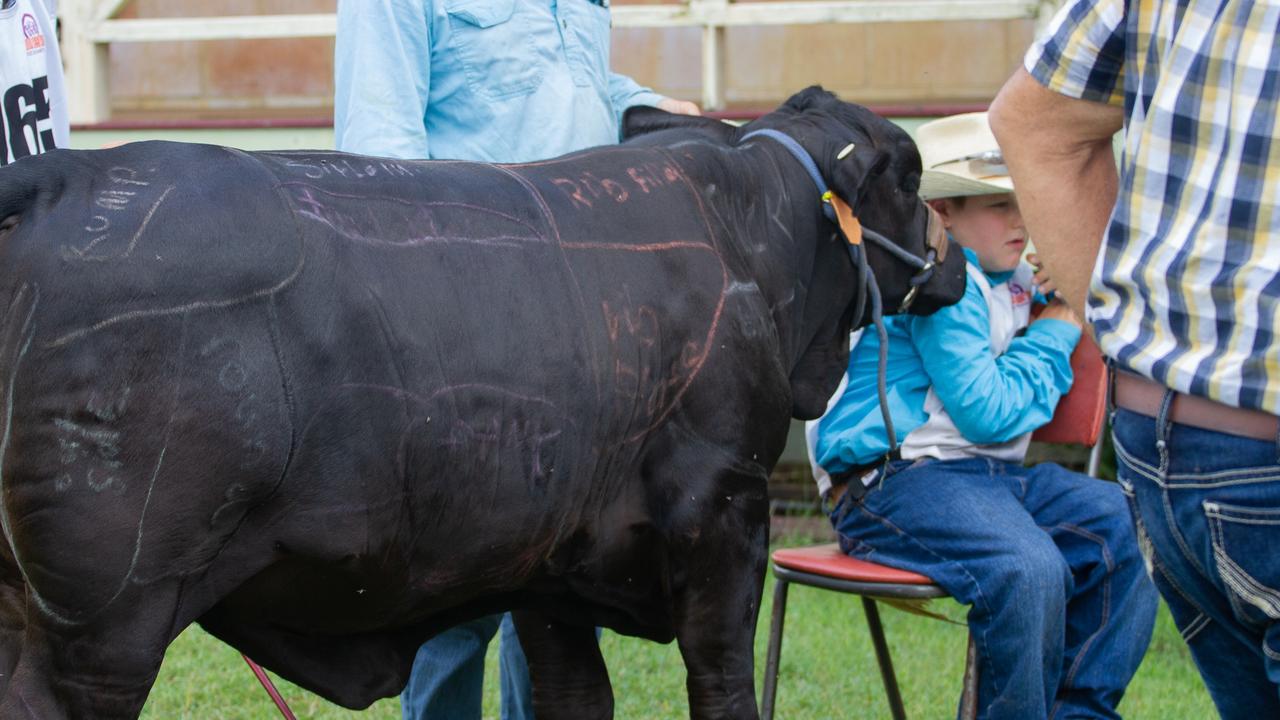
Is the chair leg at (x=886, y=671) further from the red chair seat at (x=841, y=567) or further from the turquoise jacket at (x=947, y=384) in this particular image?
the turquoise jacket at (x=947, y=384)

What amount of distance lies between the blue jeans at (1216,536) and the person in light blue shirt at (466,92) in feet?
5.74

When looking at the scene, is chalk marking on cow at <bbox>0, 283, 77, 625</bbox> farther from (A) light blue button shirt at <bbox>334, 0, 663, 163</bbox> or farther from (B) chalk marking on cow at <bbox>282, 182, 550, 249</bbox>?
(A) light blue button shirt at <bbox>334, 0, 663, 163</bbox>

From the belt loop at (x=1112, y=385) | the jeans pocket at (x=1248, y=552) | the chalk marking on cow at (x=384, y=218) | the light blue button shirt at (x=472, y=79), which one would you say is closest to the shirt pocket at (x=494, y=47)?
the light blue button shirt at (x=472, y=79)

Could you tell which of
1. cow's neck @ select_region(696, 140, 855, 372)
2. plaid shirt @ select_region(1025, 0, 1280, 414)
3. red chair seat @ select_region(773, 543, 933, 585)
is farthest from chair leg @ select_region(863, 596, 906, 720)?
plaid shirt @ select_region(1025, 0, 1280, 414)

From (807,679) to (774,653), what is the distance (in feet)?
4.37

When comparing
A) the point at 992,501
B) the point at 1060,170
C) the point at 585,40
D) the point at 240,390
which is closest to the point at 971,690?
the point at 992,501

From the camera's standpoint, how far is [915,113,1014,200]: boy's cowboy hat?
421 cm

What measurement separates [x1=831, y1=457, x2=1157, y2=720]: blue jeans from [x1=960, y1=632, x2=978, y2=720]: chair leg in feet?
0.09

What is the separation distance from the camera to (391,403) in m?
2.41

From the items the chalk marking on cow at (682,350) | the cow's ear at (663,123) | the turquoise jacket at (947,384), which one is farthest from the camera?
the turquoise jacket at (947,384)

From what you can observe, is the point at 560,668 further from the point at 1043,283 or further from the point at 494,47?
the point at 1043,283

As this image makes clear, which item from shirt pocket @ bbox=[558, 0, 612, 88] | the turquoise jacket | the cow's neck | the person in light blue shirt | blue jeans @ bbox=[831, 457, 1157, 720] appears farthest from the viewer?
the turquoise jacket

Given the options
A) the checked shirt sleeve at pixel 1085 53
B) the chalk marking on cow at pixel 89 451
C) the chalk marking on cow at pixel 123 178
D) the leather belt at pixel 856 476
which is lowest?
the leather belt at pixel 856 476

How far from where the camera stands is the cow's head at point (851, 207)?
3.46 meters
